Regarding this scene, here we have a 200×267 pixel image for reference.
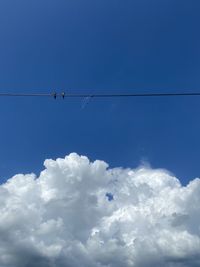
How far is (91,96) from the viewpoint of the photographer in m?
58.4

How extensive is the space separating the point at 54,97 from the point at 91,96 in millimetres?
5496

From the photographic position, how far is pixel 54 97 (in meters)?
58.3
